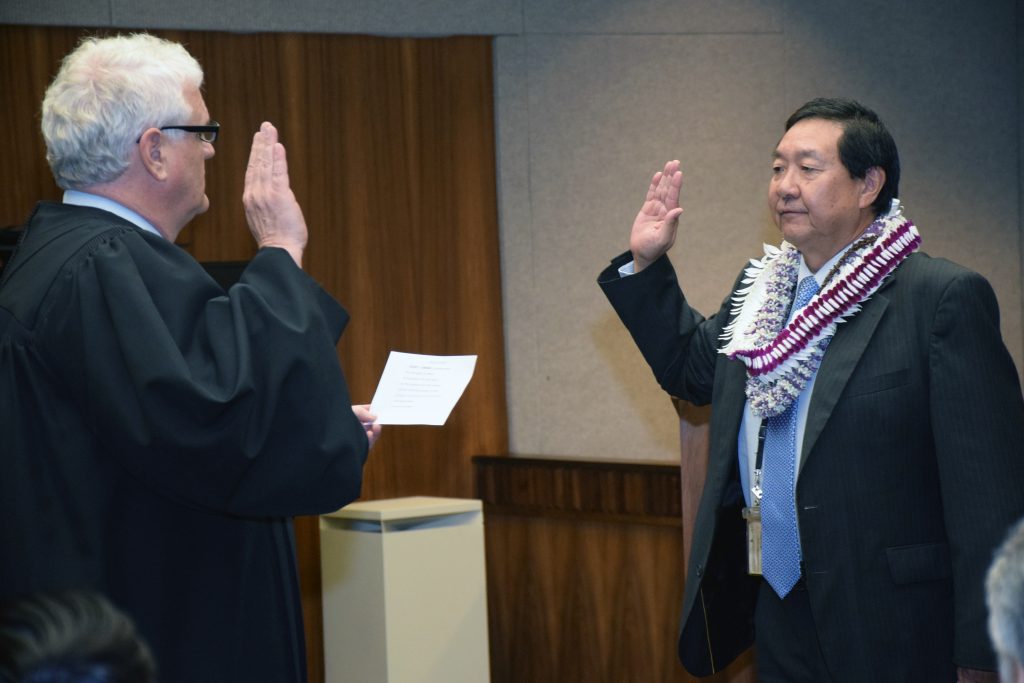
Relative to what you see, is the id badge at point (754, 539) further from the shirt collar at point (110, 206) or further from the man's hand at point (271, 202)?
the shirt collar at point (110, 206)

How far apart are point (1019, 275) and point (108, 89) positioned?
5.04 m

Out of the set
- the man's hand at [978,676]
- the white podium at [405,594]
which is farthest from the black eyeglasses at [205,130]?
the white podium at [405,594]

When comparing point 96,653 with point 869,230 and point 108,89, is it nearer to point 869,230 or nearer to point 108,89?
point 108,89

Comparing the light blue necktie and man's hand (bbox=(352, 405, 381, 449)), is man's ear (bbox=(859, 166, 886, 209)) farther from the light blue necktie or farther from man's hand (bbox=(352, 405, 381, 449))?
man's hand (bbox=(352, 405, 381, 449))

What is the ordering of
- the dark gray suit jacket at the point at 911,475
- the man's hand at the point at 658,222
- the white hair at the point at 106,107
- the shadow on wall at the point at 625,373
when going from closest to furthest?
the white hair at the point at 106,107
the dark gray suit jacket at the point at 911,475
the man's hand at the point at 658,222
the shadow on wall at the point at 625,373

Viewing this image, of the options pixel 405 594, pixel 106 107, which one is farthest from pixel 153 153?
pixel 405 594

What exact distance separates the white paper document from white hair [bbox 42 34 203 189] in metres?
A: 0.59

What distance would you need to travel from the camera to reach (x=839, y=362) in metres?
2.57

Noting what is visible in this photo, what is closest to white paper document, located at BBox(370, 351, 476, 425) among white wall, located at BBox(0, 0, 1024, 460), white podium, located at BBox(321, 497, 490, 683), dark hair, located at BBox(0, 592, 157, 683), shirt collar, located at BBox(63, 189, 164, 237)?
shirt collar, located at BBox(63, 189, 164, 237)

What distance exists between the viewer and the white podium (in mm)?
4484

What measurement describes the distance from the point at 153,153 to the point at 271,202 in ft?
0.68

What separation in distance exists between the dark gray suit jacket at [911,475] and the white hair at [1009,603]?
1269mm

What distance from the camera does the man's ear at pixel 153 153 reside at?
83.5 inches

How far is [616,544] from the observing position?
15.7 feet
